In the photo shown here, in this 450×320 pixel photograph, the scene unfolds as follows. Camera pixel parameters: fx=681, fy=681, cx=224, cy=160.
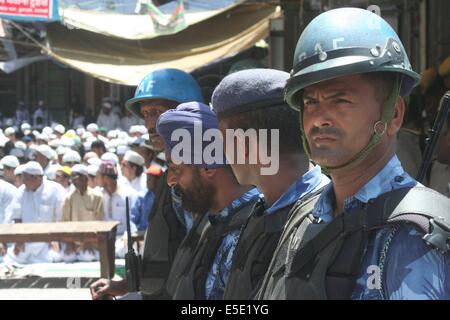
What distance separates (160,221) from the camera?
338cm

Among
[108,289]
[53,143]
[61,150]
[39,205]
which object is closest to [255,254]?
[108,289]

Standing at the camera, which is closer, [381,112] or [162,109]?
[381,112]

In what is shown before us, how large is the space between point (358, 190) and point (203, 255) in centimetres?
99

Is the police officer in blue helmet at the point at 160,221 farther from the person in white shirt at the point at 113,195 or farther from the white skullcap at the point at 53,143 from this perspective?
the white skullcap at the point at 53,143

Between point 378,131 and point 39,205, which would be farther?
point 39,205

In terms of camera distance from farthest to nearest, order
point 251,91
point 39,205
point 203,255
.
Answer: point 39,205
point 203,255
point 251,91

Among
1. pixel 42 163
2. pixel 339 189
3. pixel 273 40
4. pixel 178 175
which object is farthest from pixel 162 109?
pixel 42 163

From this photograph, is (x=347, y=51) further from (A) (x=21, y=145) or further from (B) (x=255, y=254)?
(A) (x=21, y=145)

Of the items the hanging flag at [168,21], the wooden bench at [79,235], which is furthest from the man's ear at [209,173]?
the hanging flag at [168,21]

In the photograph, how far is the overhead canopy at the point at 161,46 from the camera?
38.0ft

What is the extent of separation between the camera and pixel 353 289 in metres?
1.43

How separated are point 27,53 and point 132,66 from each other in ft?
15.2

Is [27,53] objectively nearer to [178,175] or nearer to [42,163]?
[42,163]

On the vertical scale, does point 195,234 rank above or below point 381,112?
below
